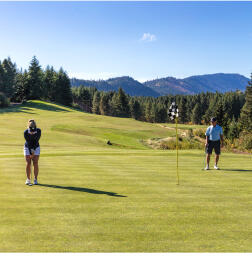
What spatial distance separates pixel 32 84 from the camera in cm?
10906

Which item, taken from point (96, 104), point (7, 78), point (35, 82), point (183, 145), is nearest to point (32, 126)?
point (183, 145)

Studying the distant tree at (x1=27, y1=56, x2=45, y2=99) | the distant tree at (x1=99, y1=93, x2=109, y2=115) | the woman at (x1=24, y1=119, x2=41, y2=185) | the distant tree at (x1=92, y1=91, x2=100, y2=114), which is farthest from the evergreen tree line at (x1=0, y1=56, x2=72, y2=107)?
the woman at (x1=24, y1=119, x2=41, y2=185)

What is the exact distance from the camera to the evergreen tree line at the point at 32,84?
100 m

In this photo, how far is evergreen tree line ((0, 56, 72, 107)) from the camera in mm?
100438

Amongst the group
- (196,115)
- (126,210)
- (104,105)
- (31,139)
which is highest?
(104,105)

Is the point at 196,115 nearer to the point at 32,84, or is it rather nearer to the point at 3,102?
the point at 32,84

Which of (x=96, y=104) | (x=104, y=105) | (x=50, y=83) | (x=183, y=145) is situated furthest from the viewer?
(x=96, y=104)

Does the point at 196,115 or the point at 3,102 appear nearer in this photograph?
the point at 3,102

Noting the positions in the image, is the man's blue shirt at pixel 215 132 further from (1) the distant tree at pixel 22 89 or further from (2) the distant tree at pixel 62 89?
(2) the distant tree at pixel 62 89

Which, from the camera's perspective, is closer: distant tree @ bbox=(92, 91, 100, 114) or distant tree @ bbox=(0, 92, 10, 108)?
distant tree @ bbox=(0, 92, 10, 108)

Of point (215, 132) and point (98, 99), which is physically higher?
point (98, 99)

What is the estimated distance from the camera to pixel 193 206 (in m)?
7.68

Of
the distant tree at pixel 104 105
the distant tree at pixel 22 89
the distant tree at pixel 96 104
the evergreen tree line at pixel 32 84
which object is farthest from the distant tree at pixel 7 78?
the distant tree at pixel 96 104

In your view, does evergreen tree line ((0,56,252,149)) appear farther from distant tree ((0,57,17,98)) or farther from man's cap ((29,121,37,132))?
man's cap ((29,121,37,132))
